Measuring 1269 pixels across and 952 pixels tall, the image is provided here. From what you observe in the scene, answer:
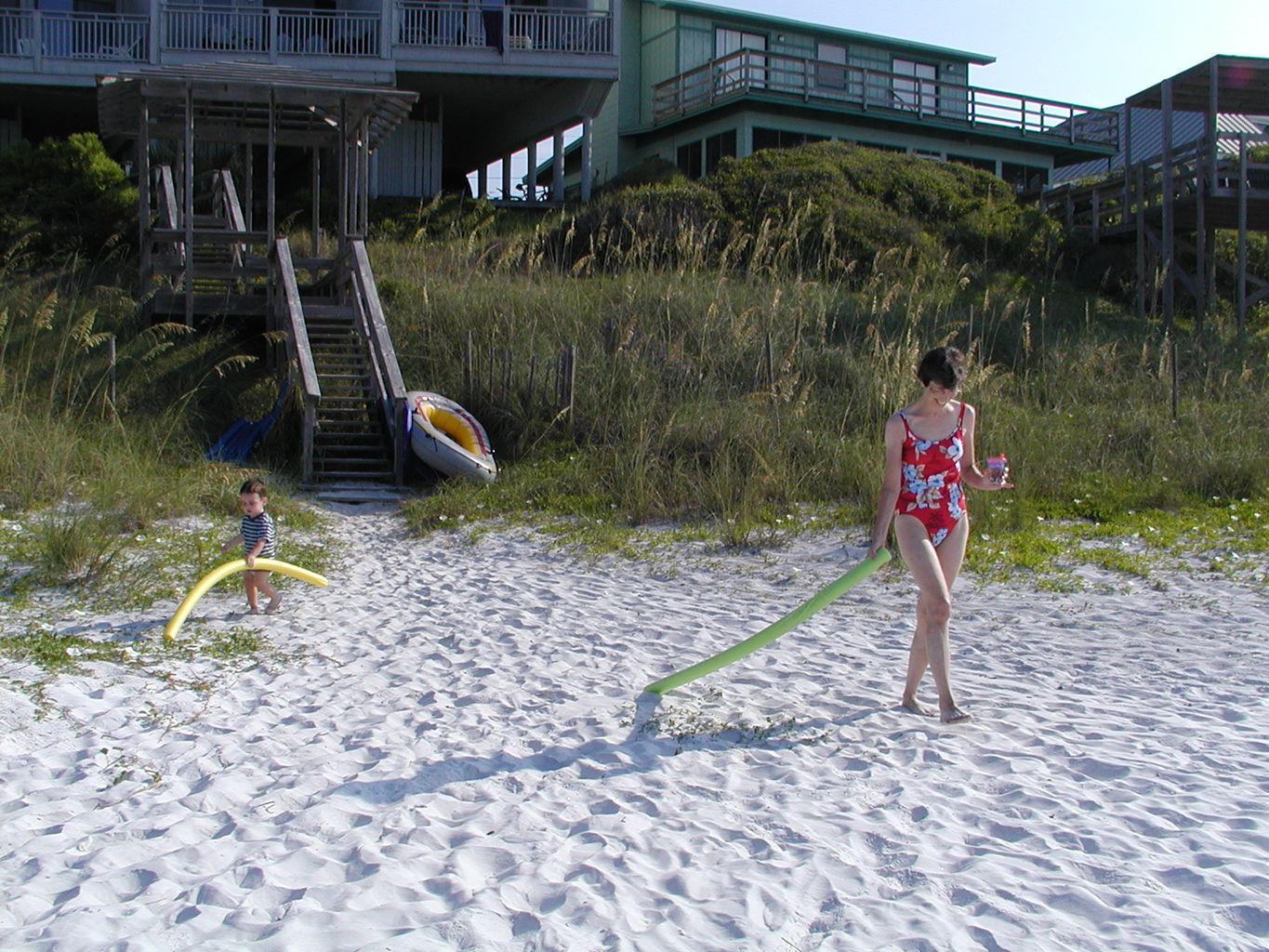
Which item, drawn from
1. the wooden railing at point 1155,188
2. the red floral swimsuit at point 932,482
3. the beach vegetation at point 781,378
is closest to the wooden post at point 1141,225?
the wooden railing at point 1155,188

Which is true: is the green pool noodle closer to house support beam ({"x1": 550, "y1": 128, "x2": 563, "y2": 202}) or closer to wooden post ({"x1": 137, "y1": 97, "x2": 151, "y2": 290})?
wooden post ({"x1": 137, "y1": 97, "x2": 151, "y2": 290})

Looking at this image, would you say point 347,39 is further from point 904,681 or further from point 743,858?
point 743,858

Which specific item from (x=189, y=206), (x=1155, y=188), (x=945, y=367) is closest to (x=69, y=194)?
(x=189, y=206)

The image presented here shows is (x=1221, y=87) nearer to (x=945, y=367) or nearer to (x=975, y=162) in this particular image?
(x=975, y=162)

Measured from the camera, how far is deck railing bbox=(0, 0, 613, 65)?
65.2 ft

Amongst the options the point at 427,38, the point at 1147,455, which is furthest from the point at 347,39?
the point at 1147,455

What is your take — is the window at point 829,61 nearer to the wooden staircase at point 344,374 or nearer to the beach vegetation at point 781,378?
the beach vegetation at point 781,378

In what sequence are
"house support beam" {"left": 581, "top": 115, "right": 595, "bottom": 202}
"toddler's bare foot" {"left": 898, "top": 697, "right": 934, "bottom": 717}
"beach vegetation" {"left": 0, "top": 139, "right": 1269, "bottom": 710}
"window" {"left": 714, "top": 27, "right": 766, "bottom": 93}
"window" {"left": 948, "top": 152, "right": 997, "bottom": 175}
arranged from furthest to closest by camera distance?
1. "window" {"left": 948, "top": 152, "right": 997, "bottom": 175}
2. "window" {"left": 714, "top": 27, "right": 766, "bottom": 93}
3. "house support beam" {"left": 581, "top": 115, "right": 595, "bottom": 202}
4. "beach vegetation" {"left": 0, "top": 139, "right": 1269, "bottom": 710}
5. "toddler's bare foot" {"left": 898, "top": 697, "right": 934, "bottom": 717}

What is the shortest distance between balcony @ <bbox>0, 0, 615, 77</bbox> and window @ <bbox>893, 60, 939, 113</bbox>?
847cm

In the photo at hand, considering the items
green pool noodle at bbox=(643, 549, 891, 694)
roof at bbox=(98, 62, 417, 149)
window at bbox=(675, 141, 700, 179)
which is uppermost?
window at bbox=(675, 141, 700, 179)

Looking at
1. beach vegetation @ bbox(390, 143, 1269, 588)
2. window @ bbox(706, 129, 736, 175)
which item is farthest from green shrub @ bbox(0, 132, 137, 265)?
window @ bbox(706, 129, 736, 175)

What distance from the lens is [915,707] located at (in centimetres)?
523

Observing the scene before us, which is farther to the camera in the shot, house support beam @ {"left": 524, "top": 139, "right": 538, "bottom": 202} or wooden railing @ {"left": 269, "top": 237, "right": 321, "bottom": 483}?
house support beam @ {"left": 524, "top": 139, "right": 538, "bottom": 202}

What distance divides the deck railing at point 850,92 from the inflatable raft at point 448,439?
14.4 m
